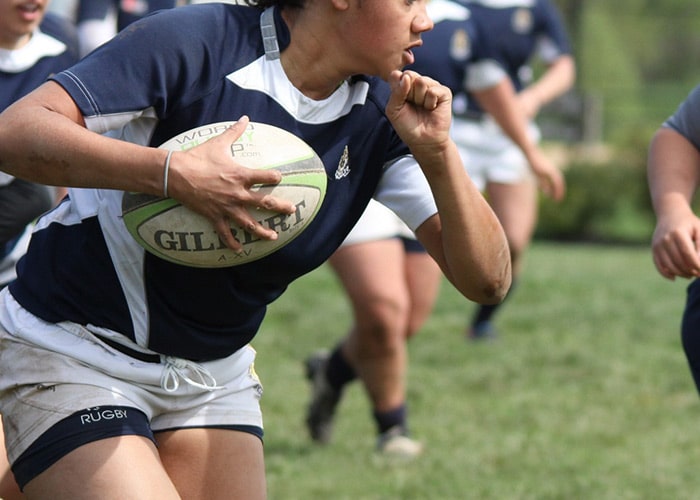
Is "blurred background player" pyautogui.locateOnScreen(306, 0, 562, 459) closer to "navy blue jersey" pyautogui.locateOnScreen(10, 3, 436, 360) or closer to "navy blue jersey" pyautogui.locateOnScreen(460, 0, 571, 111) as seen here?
"navy blue jersey" pyautogui.locateOnScreen(460, 0, 571, 111)

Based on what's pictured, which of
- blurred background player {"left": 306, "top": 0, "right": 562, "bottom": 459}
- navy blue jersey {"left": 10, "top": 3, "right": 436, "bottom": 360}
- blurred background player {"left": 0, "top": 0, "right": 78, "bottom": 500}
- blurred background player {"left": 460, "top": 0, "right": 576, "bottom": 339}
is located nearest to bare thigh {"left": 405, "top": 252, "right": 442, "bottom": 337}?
blurred background player {"left": 306, "top": 0, "right": 562, "bottom": 459}

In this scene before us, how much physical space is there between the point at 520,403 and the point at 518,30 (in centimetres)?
261

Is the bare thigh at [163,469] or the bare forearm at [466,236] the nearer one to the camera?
the bare thigh at [163,469]

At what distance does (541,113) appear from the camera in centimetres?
2422

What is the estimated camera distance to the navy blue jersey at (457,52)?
6.95 meters

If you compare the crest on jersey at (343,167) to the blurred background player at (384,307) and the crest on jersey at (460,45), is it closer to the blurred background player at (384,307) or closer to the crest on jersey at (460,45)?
the blurred background player at (384,307)

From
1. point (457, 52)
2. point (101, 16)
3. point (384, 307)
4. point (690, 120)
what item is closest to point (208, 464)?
point (690, 120)

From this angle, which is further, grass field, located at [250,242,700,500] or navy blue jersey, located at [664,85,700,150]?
grass field, located at [250,242,700,500]

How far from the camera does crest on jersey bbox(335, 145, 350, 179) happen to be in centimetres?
306

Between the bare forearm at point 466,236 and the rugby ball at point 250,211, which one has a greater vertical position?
the rugby ball at point 250,211

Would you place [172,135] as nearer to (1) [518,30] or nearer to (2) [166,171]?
(2) [166,171]

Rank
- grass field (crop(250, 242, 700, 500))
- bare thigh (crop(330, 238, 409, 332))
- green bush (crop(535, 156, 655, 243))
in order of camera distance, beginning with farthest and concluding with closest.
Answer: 1. green bush (crop(535, 156, 655, 243))
2. bare thigh (crop(330, 238, 409, 332))
3. grass field (crop(250, 242, 700, 500))

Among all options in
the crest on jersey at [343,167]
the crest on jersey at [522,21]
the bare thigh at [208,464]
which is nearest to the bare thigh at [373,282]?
the bare thigh at [208,464]

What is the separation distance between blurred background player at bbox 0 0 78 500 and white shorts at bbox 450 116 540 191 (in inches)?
171
